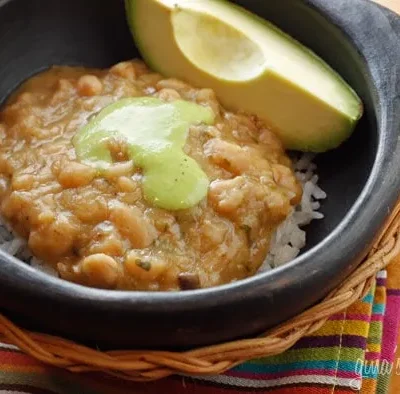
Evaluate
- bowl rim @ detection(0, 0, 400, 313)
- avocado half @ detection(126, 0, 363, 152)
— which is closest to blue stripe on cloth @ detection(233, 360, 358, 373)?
bowl rim @ detection(0, 0, 400, 313)

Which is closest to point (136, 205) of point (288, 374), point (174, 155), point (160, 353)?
point (174, 155)

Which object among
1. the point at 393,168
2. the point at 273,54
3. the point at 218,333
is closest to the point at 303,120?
the point at 273,54

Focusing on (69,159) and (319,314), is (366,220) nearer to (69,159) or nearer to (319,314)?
(319,314)

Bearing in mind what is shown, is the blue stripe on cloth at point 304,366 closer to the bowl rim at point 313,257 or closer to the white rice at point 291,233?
the white rice at point 291,233

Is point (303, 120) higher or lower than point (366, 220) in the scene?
higher

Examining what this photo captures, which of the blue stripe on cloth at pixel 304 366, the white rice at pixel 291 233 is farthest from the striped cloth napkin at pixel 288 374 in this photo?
the white rice at pixel 291 233

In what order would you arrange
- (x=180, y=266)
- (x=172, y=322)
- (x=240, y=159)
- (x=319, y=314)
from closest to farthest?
1. (x=172, y=322)
2. (x=319, y=314)
3. (x=180, y=266)
4. (x=240, y=159)
